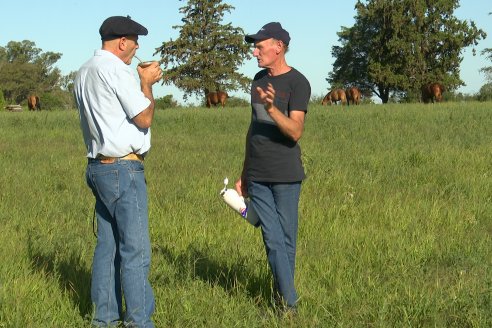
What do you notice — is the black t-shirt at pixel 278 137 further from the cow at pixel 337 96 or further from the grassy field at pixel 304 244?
the cow at pixel 337 96

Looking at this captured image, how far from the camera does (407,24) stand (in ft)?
204

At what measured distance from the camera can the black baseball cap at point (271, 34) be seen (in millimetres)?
4527

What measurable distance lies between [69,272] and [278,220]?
1.86 meters

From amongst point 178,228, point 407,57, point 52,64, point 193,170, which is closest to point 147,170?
point 193,170

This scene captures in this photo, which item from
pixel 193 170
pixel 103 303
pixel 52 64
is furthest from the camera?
pixel 52 64

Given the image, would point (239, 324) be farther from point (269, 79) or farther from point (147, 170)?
point (147, 170)

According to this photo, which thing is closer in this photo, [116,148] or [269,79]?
[116,148]

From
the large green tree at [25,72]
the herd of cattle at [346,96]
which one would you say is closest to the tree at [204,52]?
the herd of cattle at [346,96]

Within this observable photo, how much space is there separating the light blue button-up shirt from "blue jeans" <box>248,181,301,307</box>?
94 centimetres

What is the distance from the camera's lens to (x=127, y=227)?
4023mm

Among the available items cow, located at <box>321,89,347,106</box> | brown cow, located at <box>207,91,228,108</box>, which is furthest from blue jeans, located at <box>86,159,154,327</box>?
cow, located at <box>321,89,347,106</box>

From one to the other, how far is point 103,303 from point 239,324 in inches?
33.7

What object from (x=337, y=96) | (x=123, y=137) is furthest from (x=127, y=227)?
(x=337, y=96)

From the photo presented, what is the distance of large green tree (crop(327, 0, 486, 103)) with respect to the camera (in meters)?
61.1
